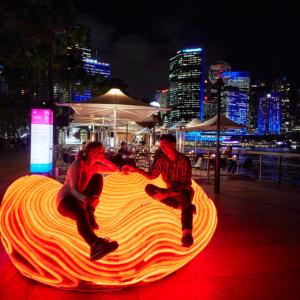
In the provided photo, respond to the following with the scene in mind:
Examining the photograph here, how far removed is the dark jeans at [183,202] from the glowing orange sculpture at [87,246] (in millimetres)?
105

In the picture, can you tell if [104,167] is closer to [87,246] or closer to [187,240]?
[87,246]

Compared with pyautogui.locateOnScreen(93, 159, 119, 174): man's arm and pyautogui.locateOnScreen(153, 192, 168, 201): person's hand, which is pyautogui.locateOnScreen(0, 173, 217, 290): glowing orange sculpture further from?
pyautogui.locateOnScreen(93, 159, 119, 174): man's arm

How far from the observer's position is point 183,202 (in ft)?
15.4

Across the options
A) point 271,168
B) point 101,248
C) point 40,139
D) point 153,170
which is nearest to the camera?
point 101,248

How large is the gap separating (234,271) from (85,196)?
229 centimetres

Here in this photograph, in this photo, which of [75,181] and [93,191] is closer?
[75,181]

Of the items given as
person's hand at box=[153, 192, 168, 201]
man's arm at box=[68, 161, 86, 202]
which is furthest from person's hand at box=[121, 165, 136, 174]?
man's arm at box=[68, 161, 86, 202]

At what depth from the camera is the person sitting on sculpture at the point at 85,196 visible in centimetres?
394

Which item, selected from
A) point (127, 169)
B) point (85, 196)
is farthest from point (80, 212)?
point (127, 169)

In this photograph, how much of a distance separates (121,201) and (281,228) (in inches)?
134

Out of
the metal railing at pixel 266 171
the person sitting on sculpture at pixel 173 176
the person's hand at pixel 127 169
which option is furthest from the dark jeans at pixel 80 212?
the metal railing at pixel 266 171

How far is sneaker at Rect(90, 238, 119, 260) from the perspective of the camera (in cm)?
388

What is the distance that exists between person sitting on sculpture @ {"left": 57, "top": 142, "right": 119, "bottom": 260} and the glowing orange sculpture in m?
0.14

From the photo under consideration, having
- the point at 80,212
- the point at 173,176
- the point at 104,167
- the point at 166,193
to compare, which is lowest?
the point at 80,212
